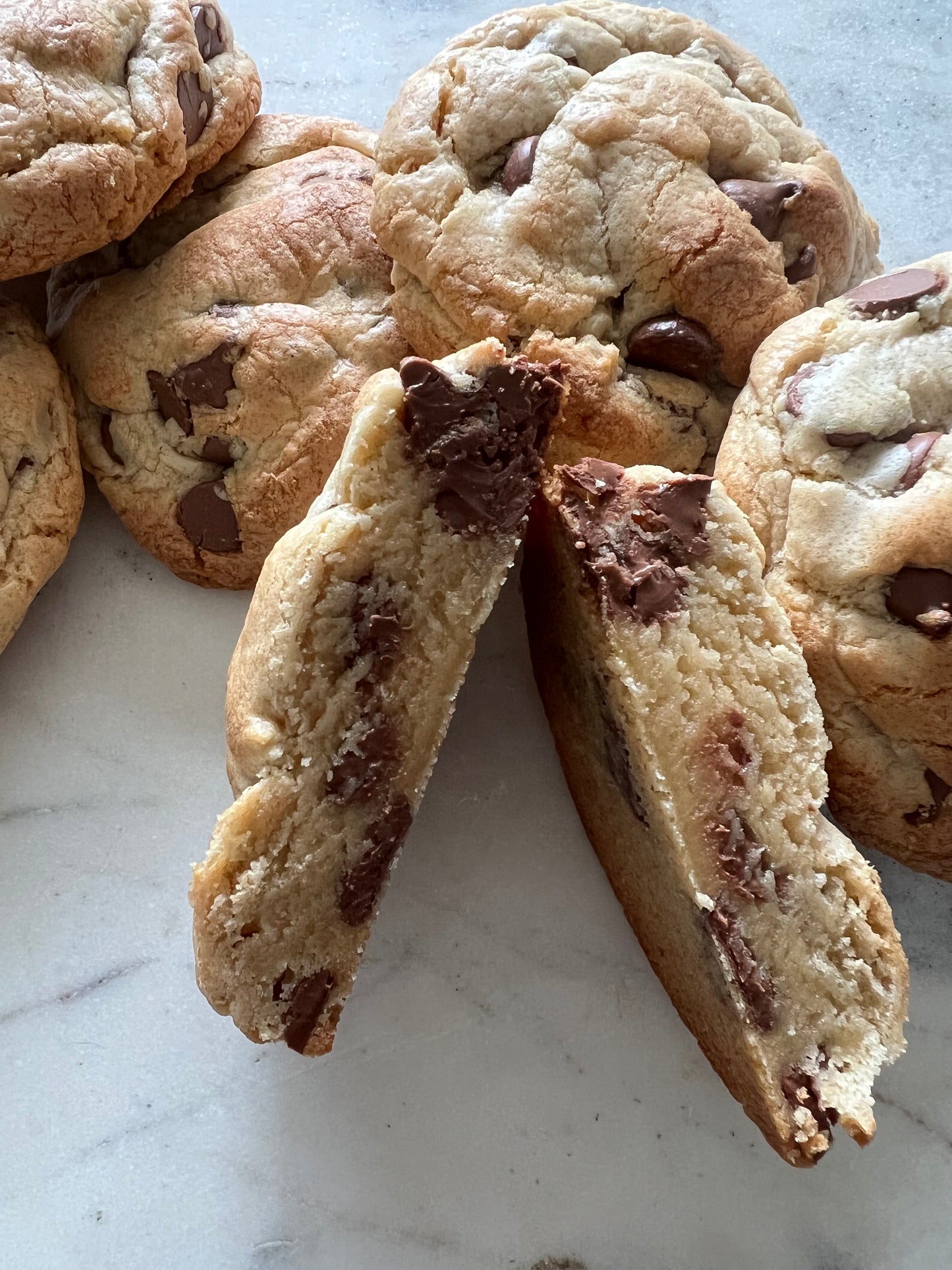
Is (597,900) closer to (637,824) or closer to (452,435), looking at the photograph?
(637,824)

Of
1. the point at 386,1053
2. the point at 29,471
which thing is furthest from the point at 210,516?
the point at 386,1053

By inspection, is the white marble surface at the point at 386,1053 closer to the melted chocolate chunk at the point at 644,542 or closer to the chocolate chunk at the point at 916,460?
the melted chocolate chunk at the point at 644,542

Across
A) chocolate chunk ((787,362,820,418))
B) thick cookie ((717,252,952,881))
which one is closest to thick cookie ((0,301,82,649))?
thick cookie ((717,252,952,881))

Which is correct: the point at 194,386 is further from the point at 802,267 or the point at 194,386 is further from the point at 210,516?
the point at 802,267

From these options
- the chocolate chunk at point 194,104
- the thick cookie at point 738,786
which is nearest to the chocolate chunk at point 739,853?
the thick cookie at point 738,786

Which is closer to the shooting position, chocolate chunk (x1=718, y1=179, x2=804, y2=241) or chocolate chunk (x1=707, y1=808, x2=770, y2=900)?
chocolate chunk (x1=707, y1=808, x2=770, y2=900)

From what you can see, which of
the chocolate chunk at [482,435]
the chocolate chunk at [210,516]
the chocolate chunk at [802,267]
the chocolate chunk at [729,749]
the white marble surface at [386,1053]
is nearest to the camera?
the chocolate chunk at [482,435]

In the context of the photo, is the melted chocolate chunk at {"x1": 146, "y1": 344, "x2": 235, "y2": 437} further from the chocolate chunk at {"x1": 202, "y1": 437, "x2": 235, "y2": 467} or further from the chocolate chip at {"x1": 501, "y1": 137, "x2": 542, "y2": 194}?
the chocolate chip at {"x1": 501, "y1": 137, "x2": 542, "y2": 194}
